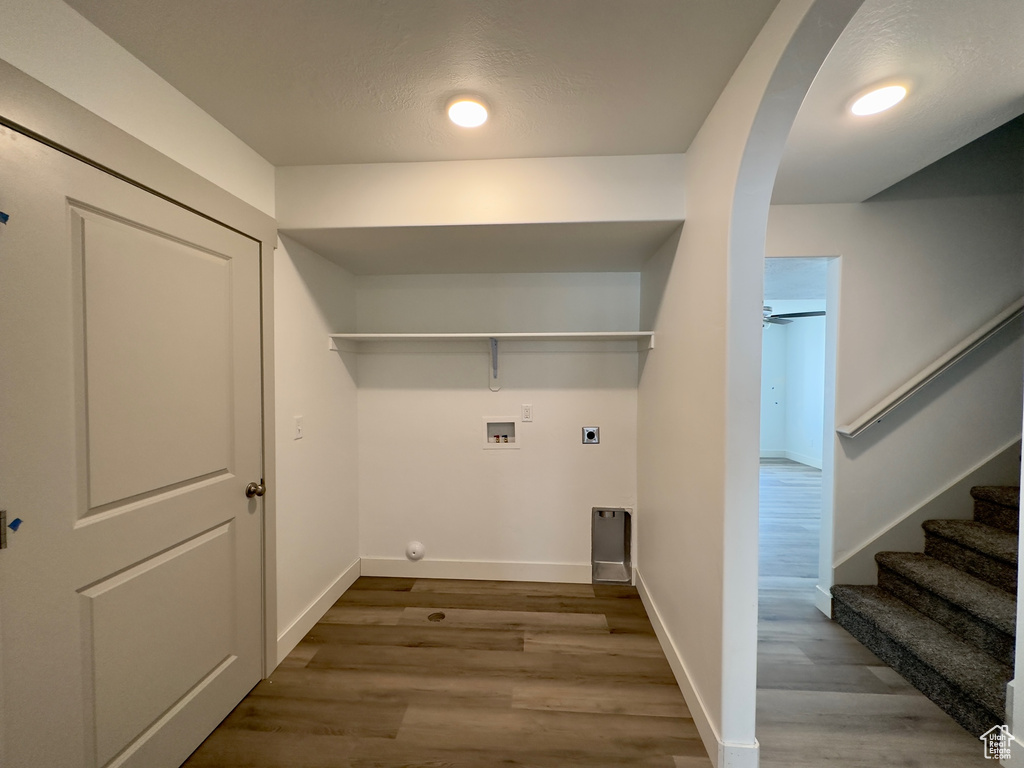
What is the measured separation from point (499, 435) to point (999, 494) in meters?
2.67

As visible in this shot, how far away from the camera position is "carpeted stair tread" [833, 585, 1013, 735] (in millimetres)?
1586

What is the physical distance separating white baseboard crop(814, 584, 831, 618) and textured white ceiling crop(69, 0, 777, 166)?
2.62 metres

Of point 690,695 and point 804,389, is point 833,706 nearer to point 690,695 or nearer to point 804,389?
point 690,695

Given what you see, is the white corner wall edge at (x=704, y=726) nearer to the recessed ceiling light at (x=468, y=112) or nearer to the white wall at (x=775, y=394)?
the recessed ceiling light at (x=468, y=112)

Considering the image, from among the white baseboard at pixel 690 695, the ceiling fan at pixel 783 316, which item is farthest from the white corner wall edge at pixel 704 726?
the ceiling fan at pixel 783 316

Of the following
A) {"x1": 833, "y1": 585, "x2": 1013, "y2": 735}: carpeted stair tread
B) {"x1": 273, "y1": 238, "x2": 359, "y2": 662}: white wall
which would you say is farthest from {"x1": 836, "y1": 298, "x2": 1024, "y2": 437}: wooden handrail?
{"x1": 273, "y1": 238, "x2": 359, "y2": 662}: white wall

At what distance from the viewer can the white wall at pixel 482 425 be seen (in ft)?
8.95

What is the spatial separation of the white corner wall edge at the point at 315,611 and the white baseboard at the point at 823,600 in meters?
2.91

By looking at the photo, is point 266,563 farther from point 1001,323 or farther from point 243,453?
point 1001,323

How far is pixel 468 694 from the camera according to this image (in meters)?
1.77

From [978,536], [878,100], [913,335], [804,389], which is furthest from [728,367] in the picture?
[804,389]

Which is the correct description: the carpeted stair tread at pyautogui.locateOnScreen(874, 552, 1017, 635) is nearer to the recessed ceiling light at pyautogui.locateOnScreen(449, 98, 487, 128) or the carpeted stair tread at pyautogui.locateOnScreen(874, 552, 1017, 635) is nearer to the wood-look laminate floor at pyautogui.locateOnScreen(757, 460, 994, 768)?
the wood-look laminate floor at pyautogui.locateOnScreen(757, 460, 994, 768)

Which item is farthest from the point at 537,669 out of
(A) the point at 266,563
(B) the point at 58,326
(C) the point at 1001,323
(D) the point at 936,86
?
(C) the point at 1001,323

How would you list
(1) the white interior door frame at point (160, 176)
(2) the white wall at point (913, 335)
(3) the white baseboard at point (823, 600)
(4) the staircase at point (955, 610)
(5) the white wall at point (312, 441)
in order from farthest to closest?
1. (3) the white baseboard at point (823, 600)
2. (2) the white wall at point (913, 335)
3. (5) the white wall at point (312, 441)
4. (4) the staircase at point (955, 610)
5. (1) the white interior door frame at point (160, 176)
